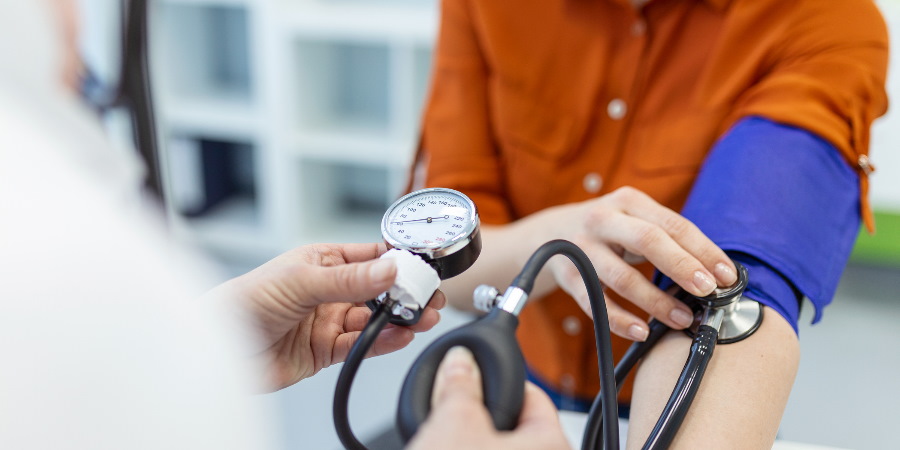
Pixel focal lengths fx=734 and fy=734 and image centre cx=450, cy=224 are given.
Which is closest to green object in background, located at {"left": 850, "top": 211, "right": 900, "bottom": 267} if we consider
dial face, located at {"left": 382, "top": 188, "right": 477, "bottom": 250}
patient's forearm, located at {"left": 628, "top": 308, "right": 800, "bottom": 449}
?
patient's forearm, located at {"left": 628, "top": 308, "right": 800, "bottom": 449}

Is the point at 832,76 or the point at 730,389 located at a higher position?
the point at 832,76

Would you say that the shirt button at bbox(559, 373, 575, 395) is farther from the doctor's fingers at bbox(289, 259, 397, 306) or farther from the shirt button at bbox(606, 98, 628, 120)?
the doctor's fingers at bbox(289, 259, 397, 306)

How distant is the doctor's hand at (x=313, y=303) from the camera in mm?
542

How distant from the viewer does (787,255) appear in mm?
686

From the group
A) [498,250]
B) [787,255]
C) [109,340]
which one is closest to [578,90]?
[498,250]

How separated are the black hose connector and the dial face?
21cm

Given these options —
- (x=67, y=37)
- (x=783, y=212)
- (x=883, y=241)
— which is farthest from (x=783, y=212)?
(x=883, y=241)

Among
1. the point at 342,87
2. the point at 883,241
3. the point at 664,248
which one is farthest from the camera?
the point at 342,87

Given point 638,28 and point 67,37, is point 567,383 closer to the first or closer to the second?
point 638,28

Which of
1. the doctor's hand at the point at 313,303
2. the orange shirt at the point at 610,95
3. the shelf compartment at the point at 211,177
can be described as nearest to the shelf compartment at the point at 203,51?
the shelf compartment at the point at 211,177

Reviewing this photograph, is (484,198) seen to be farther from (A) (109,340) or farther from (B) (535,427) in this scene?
(A) (109,340)

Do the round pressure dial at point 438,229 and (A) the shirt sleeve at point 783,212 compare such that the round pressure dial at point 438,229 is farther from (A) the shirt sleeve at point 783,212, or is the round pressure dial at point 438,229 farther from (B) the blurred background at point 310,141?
(B) the blurred background at point 310,141

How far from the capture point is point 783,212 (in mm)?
694

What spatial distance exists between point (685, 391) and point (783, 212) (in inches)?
8.7
